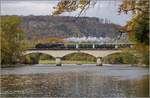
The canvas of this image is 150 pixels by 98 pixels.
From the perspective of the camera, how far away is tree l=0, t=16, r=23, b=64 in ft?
209

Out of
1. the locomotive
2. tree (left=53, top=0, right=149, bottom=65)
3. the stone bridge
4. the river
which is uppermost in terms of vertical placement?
Result: tree (left=53, top=0, right=149, bottom=65)

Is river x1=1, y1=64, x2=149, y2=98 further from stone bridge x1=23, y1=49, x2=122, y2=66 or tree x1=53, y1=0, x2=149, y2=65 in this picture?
stone bridge x1=23, y1=49, x2=122, y2=66

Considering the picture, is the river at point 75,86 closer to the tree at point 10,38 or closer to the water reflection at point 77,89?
the water reflection at point 77,89

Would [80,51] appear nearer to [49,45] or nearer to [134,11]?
[49,45]

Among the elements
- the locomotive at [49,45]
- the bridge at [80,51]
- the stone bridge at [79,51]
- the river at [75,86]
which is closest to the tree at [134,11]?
the river at [75,86]

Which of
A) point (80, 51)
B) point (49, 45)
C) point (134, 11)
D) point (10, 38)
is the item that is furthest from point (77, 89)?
point (49, 45)

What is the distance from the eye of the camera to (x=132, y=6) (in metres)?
10.4

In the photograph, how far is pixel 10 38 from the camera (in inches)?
2574

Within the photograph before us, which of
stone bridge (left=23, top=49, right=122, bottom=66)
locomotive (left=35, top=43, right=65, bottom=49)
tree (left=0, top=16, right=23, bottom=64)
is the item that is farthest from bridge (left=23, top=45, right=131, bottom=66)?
tree (left=0, top=16, right=23, bottom=64)

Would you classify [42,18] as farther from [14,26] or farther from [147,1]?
[147,1]

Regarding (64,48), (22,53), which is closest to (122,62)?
(64,48)

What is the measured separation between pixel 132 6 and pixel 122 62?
72098mm

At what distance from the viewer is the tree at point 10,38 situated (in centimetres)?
6372

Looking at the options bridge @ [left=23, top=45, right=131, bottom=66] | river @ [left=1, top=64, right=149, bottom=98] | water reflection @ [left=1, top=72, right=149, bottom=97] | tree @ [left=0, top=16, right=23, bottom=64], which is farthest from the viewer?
bridge @ [left=23, top=45, right=131, bottom=66]
